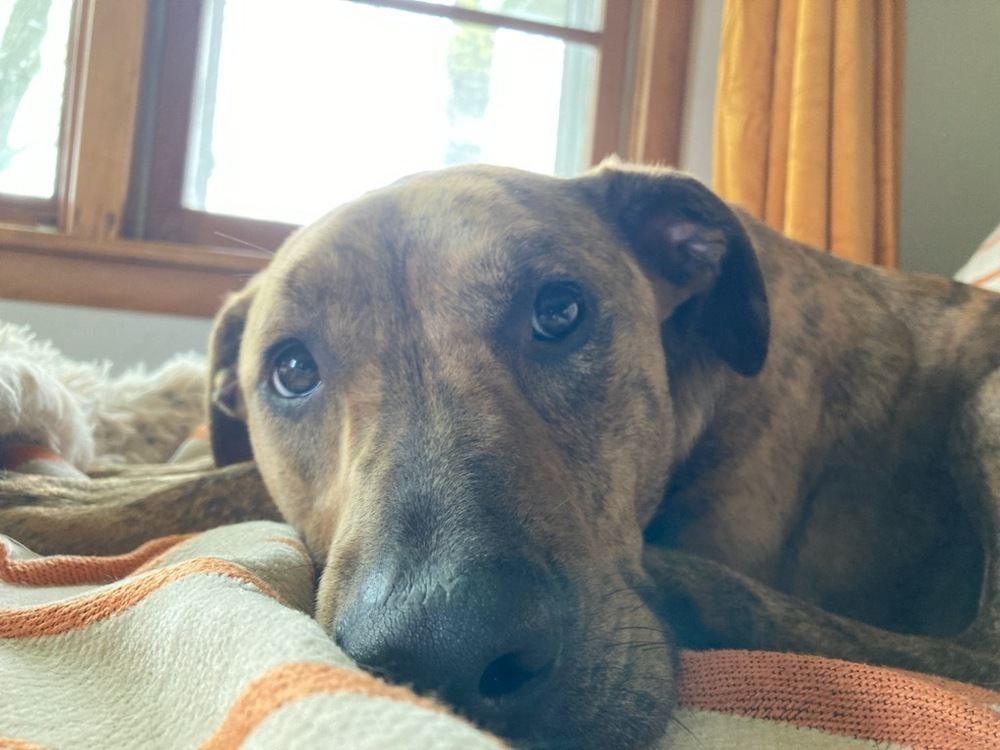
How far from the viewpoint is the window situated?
293 cm

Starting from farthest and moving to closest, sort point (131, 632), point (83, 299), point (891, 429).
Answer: point (83, 299) < point (891, 429) < point (131, 632)

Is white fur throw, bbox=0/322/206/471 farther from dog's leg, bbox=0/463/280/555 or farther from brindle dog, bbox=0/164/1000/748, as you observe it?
brindle dog, bbox=0/164/1000/748

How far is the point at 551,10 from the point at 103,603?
324 cm

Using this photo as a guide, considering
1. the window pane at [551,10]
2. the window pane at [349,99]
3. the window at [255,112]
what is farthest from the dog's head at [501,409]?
the window pane at [551,10]

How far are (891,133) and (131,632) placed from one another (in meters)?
2.90

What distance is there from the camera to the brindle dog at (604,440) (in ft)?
2.60

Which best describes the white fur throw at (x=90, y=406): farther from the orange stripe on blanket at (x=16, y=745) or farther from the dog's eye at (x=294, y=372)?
the orange stripe on blanket at (x=16, y=745)

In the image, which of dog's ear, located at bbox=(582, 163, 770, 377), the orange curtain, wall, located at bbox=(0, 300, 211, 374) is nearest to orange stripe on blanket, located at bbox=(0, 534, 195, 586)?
dog's ear, located at bbox=(582, 163, 770, 377)

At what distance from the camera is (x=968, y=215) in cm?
333

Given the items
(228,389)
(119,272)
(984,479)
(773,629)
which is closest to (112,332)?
(119,272)

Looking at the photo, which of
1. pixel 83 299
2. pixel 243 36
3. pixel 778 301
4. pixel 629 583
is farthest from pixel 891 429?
pixel 243 36

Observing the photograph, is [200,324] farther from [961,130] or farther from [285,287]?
[961,130]

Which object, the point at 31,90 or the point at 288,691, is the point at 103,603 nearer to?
the point at 288,691

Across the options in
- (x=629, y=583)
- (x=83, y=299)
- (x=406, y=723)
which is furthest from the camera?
(x=83, y=299)
